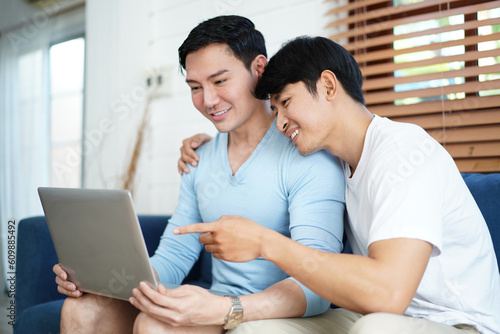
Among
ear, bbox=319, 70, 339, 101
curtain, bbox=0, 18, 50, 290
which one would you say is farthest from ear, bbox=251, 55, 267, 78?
curtain, bbox=0, 18, 50, 290

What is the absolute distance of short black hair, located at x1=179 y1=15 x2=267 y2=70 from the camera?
51.7 inches

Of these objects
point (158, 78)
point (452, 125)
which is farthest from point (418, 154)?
point (158, 78)

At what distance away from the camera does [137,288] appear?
998 mm

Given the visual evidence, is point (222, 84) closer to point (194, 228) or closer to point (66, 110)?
point (194, 228)

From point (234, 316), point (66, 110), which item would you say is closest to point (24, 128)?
point (66, 110)

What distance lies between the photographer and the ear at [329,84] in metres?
1.09

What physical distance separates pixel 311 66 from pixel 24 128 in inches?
105

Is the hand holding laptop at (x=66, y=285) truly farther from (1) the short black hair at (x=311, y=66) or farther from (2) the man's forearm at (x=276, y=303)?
(1) the short black hair at (x=311, y=66)

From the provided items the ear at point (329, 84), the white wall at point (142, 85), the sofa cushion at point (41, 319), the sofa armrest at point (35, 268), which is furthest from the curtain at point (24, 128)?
A: the ear at point (329, 84)

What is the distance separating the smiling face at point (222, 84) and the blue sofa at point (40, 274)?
62 centimetres

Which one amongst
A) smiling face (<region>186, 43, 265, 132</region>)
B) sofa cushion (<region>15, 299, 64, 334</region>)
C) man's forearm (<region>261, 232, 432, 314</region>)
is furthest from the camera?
sofa cushion (<region>15, 299, 64, 334</region>)

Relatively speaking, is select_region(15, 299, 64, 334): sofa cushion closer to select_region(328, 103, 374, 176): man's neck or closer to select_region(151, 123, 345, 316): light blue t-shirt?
select_region(151, 123, 345, 316): light blue t-shirt

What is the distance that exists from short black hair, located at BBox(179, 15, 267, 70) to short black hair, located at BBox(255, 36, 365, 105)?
7.6 inches

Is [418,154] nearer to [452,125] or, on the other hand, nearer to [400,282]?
[400,282]
